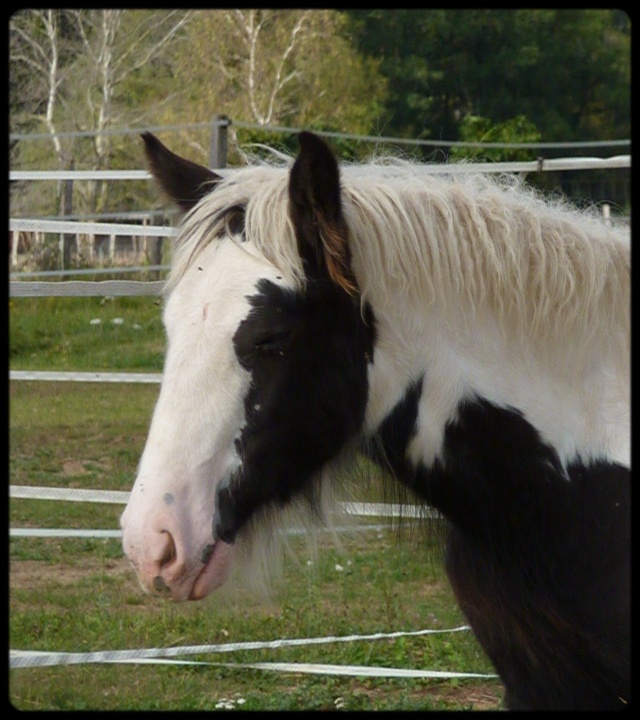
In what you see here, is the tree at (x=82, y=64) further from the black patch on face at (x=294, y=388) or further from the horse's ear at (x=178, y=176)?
the black patch on face at (x=294, y=388)

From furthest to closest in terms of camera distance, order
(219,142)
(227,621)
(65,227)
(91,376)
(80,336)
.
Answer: (80,336), (91,376), (219,142), (65,227), (227,621)

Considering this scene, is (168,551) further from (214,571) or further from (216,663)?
(216,663)

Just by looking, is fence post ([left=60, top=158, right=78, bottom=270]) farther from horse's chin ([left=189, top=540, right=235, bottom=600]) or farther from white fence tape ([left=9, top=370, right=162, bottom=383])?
horse's chin ([left=189, top=540, right=235, bottom=600])

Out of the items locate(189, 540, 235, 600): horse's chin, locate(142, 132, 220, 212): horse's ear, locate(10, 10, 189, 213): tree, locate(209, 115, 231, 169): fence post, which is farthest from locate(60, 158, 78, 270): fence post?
locate(189, 540, 235, 600): horse's chin

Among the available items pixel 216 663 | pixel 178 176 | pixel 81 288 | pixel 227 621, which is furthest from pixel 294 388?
pixel 81 288

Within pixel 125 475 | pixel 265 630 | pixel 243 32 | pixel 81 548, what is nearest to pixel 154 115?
pixel 243 32

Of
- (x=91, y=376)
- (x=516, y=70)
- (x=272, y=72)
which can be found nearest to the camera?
(x=91, y=376)

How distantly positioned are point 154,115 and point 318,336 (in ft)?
43.3

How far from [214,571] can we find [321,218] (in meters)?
0.84

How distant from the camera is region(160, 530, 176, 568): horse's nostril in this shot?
1931 mm

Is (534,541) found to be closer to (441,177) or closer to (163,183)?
(441,177)

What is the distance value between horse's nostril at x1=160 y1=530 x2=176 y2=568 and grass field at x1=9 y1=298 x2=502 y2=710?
0.56 meters

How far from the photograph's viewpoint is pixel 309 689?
394 centimetres

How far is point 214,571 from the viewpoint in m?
2.07
